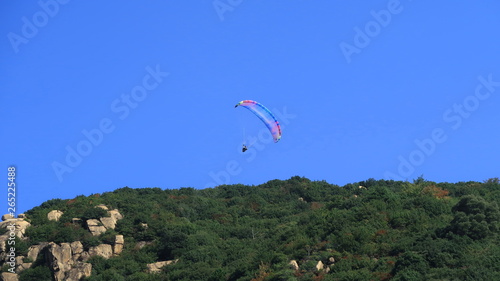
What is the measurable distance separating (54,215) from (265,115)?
2676 centimetres

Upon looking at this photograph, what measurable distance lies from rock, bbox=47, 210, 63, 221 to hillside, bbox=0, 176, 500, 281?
0.11 m

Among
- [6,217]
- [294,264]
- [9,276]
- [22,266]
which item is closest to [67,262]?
[22,266]

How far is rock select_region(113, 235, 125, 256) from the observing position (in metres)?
96.2

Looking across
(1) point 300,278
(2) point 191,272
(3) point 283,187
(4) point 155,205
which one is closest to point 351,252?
(1) point 300,278

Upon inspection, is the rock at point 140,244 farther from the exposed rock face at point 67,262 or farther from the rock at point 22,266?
the rock at point 22,266

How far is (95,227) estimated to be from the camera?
98438 millimetres

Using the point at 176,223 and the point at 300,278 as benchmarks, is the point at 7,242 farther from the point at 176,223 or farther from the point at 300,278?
the point at 300,278

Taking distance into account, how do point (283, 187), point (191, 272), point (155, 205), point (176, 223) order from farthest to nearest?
A: point (283, 187) < point (155, 205) < point (176, 223) < point (191, 272)

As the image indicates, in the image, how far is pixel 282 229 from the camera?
9775cm

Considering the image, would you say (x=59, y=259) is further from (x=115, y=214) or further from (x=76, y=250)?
A: (x=115, y=214)

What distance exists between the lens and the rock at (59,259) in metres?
91.1

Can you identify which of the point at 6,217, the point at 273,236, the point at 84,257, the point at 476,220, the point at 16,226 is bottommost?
the point at 476,220

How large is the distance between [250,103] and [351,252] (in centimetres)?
1757

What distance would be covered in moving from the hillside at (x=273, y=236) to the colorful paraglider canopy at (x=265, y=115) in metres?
9.30
